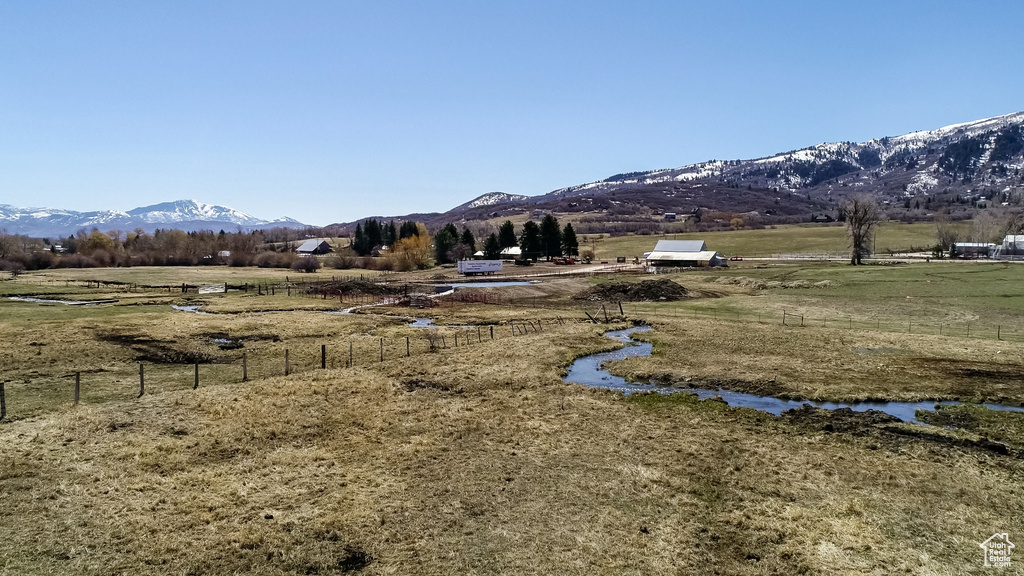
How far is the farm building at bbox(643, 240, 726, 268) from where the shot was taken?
126m

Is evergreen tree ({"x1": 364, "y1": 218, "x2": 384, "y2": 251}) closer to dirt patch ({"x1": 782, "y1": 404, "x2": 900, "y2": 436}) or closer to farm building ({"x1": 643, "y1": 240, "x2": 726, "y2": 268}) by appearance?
farm building ({"x1": 643, "y1": 240, "x2": 726, "y2": 268})

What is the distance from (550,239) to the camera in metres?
140

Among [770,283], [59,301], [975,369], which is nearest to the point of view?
[975,369]

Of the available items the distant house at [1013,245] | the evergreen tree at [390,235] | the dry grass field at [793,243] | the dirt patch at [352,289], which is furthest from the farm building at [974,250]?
the evergreen tree at [390,235]

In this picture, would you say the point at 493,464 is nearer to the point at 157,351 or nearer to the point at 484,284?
the point at 157,351

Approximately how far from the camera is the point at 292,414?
25.4 metres

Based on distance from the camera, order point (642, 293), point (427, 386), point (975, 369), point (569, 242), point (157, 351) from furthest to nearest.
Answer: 1. point (569, 242)
2. point (642, 293)
3. point (157, 351)
4. point (975, 369)
5. point (427, 386)

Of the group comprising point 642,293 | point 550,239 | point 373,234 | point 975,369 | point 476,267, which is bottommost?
point 975,369

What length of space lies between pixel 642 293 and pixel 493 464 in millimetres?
56976

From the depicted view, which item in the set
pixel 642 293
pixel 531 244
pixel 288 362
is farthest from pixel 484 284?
pixel 288 362

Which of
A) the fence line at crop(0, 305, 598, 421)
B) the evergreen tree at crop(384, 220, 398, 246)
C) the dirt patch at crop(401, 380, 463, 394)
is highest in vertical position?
the evergreen tree at crop(384, 220, 398, 246)

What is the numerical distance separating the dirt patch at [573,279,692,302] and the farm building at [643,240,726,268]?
51362mm

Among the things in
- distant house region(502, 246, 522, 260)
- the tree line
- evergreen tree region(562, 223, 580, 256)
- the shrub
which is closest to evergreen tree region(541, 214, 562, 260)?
the tree line

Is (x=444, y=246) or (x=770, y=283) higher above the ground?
(x=444, y=246)
